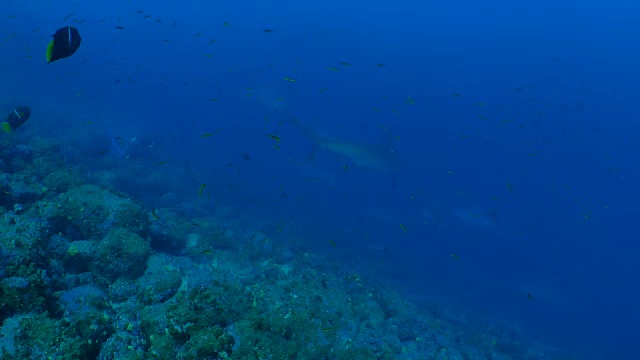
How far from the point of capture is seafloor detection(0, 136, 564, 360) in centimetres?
341

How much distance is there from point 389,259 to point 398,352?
13.0 meters

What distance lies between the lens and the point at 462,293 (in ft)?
70.0

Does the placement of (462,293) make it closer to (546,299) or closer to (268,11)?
(546,299)

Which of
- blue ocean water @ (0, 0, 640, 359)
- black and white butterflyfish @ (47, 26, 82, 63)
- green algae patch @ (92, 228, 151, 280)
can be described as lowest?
blue ocean water @ (0, 0, 640, 359)

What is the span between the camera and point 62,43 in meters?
3.88

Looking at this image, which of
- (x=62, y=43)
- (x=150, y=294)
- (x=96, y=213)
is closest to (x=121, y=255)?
(x=96, y=213)

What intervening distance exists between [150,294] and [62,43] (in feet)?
11.0

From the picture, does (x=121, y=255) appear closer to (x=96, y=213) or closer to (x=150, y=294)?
(x=96, y=213)

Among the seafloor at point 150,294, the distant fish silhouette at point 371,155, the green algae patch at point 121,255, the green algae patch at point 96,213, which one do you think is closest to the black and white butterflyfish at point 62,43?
the seafloor at point 150,294

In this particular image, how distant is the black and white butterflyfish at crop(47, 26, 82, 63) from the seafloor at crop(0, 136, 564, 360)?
7.22 ft

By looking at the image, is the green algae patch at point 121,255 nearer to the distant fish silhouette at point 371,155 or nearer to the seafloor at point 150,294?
the seafloor at point 150,294

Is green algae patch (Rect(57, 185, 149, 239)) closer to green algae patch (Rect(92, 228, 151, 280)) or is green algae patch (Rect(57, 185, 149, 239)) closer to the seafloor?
the seafloor

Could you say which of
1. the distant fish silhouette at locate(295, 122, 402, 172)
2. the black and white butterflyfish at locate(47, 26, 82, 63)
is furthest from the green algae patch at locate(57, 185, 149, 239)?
the distant fish silhouette at locate(295, 122, 402, 172)

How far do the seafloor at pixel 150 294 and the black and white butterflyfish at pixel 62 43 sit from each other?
2.20m
